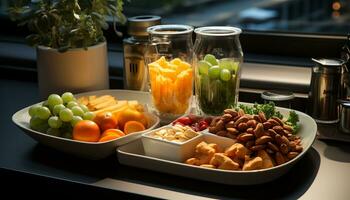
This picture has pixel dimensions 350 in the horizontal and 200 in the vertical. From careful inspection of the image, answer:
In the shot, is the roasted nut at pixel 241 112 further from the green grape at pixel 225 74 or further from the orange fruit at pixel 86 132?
the orange fruit at pixel 86 132

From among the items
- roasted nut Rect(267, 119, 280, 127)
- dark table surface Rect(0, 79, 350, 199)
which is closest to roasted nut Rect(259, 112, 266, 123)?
roasted nut Rect(267, 119, 280, 127)

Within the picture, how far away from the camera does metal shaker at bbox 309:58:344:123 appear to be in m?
1.37

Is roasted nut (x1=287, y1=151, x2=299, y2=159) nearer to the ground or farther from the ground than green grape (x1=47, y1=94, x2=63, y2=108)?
nearer to the ground

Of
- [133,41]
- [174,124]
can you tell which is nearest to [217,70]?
[174,124]

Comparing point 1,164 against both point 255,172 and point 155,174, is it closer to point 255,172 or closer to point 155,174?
point 155,174

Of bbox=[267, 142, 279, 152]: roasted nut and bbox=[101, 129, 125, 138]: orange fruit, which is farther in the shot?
bbox=[101, 129, 125, 138]: orange fruit

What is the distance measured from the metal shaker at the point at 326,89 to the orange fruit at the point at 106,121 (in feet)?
1.52

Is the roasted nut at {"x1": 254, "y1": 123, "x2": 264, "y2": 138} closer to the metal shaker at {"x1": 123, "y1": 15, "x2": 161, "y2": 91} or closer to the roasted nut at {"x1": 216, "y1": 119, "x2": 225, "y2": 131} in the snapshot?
the roasted nut at {"x1": 216, "y1": 119, "x2": 225, "y2": 131}

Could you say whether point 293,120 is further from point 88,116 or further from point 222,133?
point 88,116

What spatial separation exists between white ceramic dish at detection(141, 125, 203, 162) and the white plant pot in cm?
35

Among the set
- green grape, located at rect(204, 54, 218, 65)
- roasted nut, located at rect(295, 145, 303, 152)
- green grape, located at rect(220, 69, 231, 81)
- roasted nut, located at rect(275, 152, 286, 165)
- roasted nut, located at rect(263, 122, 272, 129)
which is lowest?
roasted nut, located at rect(275, 152, 286, 165)

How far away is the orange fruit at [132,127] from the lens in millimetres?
1281

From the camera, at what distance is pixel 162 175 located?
1180 millimetres

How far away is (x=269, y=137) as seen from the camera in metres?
1.15
